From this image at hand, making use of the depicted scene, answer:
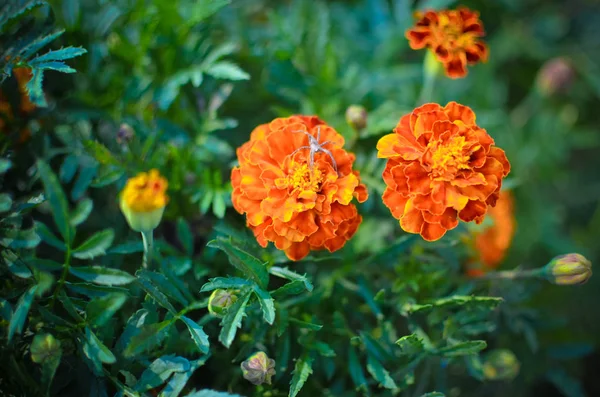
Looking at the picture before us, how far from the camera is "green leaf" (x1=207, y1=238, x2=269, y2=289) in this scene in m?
0.77

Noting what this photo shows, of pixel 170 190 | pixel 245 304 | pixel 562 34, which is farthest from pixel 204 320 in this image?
pixel 562 34

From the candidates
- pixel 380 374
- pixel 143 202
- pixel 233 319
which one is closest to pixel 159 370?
pixel 233 319

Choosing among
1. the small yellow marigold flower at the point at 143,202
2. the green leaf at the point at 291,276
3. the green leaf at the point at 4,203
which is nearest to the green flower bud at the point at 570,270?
the green leaf at the point at 291,276

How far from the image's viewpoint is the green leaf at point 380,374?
849mm

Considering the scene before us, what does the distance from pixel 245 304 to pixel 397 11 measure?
927 mm

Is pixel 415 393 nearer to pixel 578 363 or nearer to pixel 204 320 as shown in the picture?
pixel 204 320

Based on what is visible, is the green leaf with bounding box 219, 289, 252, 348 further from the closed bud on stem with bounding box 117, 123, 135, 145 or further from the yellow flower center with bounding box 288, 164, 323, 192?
the closed bud on stem with bounding box 117, 123, 135, 145

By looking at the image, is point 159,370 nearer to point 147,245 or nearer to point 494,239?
point 147,245

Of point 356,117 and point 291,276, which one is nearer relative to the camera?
point 291,276

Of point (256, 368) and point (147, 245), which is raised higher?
point (147, 245)

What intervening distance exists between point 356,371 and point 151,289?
0.37m

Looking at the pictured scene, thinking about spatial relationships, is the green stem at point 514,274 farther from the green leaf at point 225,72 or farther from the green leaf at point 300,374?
the green leaf at point 225,72

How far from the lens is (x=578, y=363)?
4.73 feet

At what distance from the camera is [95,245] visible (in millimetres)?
799
